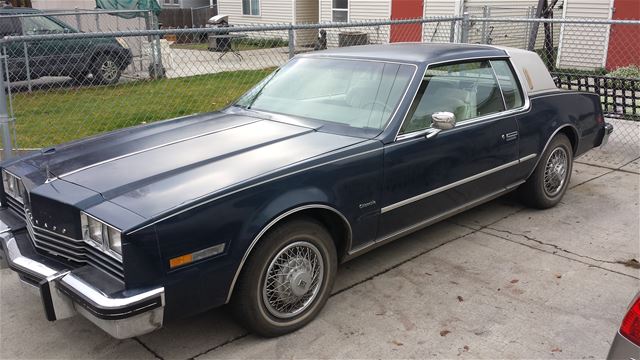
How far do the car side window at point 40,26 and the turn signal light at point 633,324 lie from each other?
39.5ft

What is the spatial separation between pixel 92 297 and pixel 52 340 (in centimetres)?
90

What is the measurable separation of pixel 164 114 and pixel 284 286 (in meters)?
6.26

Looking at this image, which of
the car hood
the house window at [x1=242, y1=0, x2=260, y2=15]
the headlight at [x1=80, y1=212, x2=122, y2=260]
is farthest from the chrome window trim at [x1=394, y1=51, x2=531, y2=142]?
the house window at [x1=242, y1=0, x2=260, y2=15]

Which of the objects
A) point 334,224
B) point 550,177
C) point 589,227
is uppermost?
point 334,224

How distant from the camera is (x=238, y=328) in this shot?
3.52m

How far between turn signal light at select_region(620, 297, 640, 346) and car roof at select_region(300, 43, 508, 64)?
244 centimetres

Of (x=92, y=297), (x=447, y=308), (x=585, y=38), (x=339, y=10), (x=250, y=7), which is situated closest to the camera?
(x=92, y=297)

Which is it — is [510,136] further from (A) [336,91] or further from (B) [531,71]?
(A) [336,91]

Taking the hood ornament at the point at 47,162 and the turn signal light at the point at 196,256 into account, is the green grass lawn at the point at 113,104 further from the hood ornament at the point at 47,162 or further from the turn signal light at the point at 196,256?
the turn signal light at the point at 196,256

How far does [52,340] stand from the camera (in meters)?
3.41

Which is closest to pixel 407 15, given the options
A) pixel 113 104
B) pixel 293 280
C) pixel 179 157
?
pixel 113 104

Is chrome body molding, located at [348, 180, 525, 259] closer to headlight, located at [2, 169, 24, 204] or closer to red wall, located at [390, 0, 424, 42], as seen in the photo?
headlight, located at [2, 169, 24, 204]

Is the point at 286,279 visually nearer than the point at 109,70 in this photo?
Yes

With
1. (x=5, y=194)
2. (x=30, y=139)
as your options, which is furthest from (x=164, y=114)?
(x=5, y=194)
